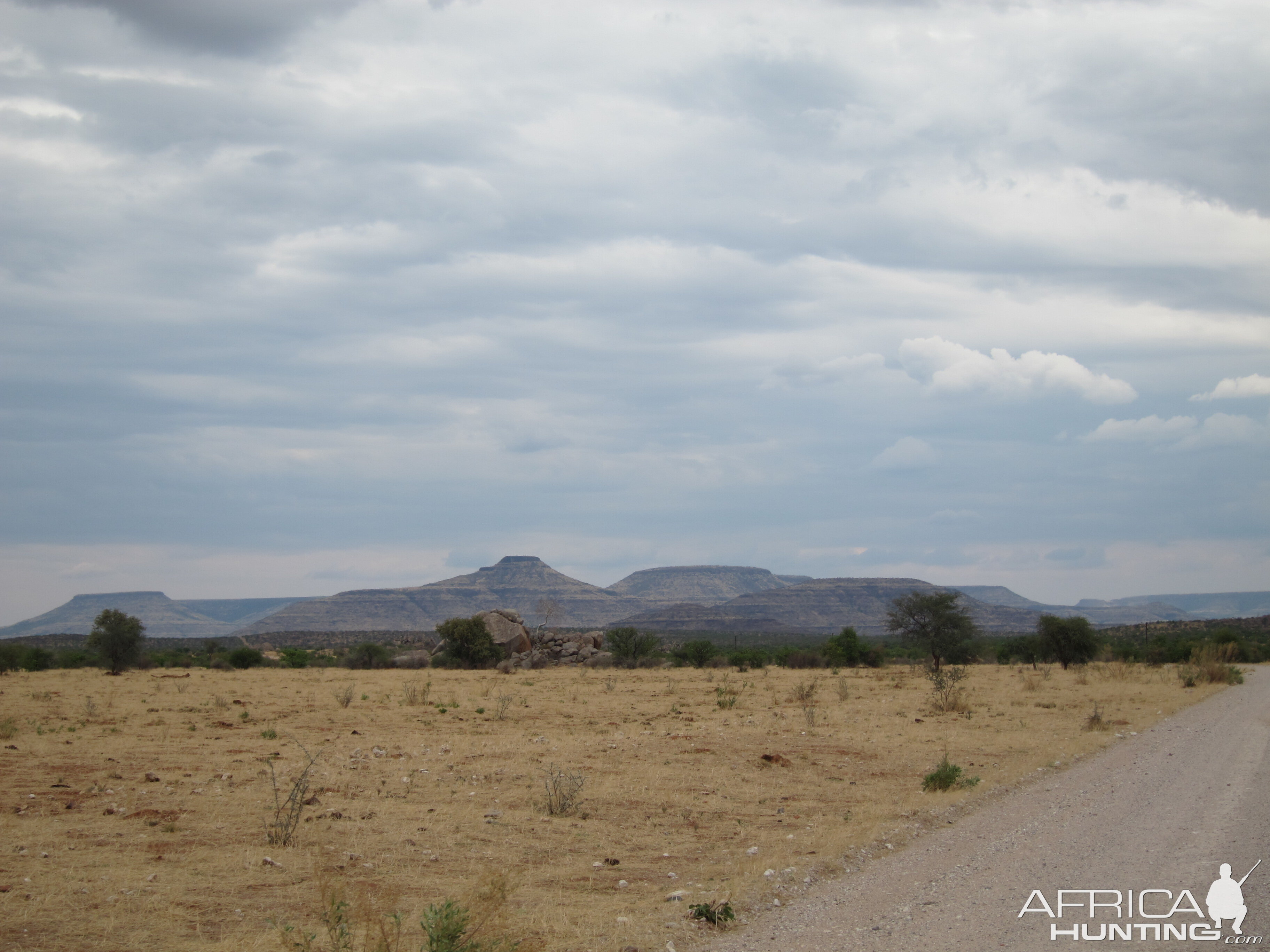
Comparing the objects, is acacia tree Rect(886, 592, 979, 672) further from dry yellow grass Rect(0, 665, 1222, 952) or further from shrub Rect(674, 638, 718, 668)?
dry yellow grass Rect(0, 665, 1222, 952)

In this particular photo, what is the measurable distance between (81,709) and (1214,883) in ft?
88.2

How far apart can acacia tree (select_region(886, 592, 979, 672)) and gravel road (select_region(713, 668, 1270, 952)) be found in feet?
102

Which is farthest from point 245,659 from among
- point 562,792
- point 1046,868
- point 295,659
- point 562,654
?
point 1046,868

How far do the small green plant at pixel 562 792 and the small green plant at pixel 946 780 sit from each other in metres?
5.95

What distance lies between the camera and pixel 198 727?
21688 mm

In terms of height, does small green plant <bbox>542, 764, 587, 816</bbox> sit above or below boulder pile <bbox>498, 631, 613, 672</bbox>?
above

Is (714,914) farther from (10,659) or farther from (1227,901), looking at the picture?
(10,659)

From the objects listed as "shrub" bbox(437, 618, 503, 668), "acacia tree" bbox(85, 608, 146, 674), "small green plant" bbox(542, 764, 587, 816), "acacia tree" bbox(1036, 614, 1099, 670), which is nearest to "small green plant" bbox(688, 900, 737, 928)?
"small green plant" bbox(542, 764, 587, 816)

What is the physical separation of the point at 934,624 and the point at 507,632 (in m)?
29.9

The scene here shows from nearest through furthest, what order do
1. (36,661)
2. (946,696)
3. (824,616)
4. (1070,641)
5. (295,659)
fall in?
(946,696) < (36,661) < (1070,641) < (295,659) < (824,616)

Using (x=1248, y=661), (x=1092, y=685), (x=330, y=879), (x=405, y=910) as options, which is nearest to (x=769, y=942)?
(x=405, y=910)

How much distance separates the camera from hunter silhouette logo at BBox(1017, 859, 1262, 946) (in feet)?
22.9

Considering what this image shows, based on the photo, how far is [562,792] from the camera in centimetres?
1373

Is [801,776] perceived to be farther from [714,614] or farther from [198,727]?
[714,614]
